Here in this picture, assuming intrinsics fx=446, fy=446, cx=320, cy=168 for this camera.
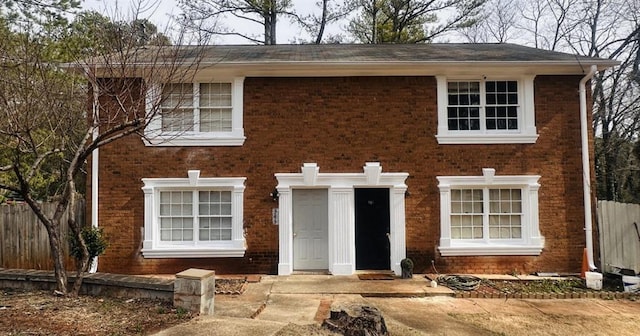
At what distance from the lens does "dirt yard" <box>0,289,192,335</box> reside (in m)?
5.70

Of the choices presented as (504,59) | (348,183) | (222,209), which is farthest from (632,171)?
(222,209)

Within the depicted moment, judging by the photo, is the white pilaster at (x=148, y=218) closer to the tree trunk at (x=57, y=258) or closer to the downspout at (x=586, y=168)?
the tree trunk at (x=57, y=258)

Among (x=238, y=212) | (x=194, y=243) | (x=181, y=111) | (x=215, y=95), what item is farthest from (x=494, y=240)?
(x=181, y=111)

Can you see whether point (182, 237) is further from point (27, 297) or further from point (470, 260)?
point (470, 260)

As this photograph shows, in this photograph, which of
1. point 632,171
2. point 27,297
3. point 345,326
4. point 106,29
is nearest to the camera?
point 345,326

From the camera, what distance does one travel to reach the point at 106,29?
9.76 metres

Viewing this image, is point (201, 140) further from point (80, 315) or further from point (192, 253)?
point (80, 315)

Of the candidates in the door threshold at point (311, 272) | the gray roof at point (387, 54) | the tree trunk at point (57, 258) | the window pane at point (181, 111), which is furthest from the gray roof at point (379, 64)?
the door threshold at point (311, 272)

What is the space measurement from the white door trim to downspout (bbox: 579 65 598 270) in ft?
14.5

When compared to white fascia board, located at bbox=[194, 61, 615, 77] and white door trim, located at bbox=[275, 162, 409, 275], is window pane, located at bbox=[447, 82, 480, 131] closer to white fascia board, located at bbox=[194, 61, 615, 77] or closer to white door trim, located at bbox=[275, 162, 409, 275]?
white fascia board, located at bbox=[194, 61, 615, 77]

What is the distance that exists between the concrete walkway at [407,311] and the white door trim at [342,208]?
688 millimetres

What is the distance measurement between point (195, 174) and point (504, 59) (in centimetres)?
825

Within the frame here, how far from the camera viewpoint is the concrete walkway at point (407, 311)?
648 cm

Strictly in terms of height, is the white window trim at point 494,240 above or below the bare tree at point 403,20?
below
